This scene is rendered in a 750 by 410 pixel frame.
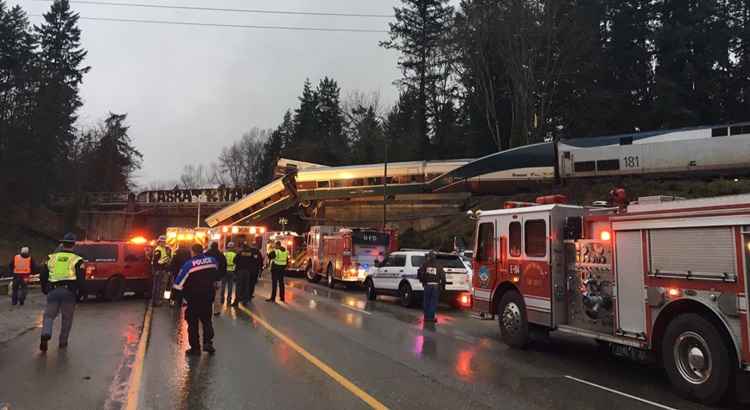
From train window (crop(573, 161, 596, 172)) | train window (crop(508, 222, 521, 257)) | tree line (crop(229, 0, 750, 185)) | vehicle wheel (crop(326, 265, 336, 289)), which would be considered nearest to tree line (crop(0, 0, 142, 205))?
tree line (crop(229, 0, 750, 185))

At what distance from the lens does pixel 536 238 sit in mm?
9867

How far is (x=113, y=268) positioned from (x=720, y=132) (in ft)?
92.4

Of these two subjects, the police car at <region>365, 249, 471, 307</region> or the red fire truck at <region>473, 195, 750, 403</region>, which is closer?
the red fire truck at <region>473, 195, 750, 403</region>

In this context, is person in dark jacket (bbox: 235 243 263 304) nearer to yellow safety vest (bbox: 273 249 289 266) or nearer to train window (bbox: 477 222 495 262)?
yellow safety vest (bbox: 273 249 289 266)

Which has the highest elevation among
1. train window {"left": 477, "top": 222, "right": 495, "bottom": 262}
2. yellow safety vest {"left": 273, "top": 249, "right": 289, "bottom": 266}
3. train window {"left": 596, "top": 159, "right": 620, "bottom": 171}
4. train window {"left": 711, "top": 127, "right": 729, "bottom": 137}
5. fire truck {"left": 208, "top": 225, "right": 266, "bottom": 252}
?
train window {"left": 711, "top": 127, "right": 729, "bottom": 137}

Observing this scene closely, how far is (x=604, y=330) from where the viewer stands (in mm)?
8445

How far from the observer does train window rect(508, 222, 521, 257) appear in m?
10.4

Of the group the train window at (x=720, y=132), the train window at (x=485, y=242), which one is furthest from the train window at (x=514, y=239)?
the train window at (x=720, y=132)

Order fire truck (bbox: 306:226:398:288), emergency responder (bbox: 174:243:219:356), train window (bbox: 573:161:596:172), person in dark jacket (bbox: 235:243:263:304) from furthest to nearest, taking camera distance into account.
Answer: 1. train window (bbox: 573:161:596:172)
2. fire truck (bbox: 306:226:398:288)
3. person in dark jacket (bbox: 235:243:263:304)
4. emergency responder (bbox: 174:243:219:356)

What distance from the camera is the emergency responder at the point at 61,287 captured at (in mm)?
9297

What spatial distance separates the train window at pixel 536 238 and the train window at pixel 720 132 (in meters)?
23.4

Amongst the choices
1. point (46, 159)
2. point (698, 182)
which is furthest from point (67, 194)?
point (698, 182)

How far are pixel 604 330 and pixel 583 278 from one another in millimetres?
895

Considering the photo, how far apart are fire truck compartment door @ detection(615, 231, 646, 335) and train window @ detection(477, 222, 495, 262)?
10.7 feet
